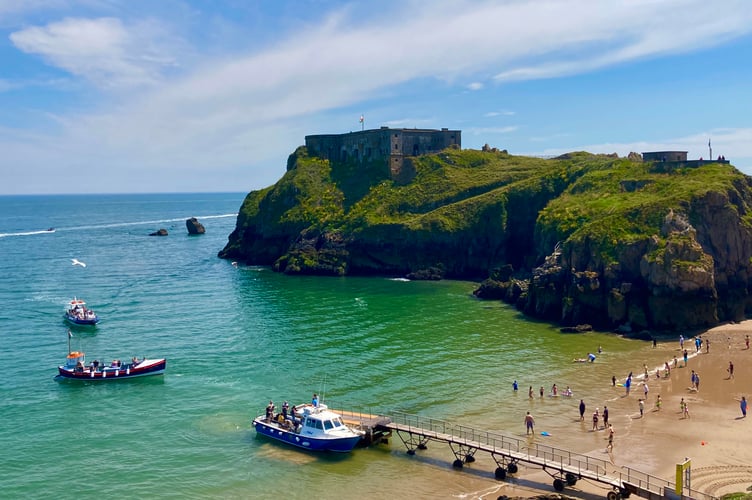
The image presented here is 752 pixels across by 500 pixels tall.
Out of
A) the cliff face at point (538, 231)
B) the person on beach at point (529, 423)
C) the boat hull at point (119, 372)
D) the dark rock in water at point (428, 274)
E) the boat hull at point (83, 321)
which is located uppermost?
the cliff face at point (538, 231)

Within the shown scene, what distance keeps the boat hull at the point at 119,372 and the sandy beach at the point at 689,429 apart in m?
32.4

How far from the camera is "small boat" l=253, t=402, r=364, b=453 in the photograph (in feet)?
136

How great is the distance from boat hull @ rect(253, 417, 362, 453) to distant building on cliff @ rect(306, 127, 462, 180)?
306ft

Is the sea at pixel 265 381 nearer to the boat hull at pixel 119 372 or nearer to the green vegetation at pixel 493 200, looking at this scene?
the boat hull at pixel 119 372

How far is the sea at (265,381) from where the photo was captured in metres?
38.6

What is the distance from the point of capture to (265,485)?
37.5 meters

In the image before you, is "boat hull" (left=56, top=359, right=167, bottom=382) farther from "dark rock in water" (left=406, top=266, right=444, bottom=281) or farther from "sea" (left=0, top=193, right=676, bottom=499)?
"dark rock in water" (left=406, top=266, right=444, bottom=281)

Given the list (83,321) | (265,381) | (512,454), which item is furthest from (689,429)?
(83,321)

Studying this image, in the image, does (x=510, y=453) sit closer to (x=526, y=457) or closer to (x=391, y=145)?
(x=526, y=457)

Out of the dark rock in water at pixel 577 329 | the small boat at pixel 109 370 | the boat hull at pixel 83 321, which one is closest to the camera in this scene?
the small boat at pixel 109 370

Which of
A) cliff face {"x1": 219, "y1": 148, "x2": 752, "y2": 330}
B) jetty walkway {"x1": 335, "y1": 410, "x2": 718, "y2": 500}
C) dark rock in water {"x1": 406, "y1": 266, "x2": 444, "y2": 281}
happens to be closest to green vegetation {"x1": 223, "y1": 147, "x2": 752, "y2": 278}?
cliff face {"x1": 219, "y1": 148, "x2": 752, "y2": 330}

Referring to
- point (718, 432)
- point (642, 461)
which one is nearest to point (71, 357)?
point (642, 461)

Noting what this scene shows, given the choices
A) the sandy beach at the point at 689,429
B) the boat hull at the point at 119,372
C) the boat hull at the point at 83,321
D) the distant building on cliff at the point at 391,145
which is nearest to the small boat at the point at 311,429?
the sandy beach at the point at 689,429

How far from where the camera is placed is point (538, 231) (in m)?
96.1
